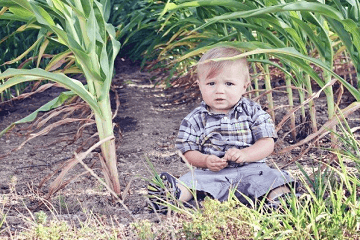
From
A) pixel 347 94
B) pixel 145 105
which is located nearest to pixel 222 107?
pixel 347 94

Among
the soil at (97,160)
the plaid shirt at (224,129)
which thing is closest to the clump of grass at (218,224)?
the soil at (97,160)

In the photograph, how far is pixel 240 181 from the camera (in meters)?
1.79

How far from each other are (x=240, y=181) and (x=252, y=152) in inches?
3.8

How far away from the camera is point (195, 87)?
12.5ft

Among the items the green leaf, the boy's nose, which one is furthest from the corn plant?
the boy's nose

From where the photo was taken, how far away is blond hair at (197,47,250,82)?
180cm

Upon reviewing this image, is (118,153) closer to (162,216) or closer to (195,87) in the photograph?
(162,216)

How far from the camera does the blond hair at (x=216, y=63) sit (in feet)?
5.90

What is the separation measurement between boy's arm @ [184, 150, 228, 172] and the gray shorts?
0.04 meters

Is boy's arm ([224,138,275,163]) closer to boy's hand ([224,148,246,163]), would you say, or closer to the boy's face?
boy's hand ([224,148,246,163])

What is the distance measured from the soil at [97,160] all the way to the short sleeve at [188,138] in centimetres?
14

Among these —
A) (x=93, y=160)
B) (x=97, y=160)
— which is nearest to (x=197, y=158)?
(x=97, y=160)

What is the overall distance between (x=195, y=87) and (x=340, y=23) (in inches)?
79.9

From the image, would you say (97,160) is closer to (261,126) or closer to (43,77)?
(43,77)
